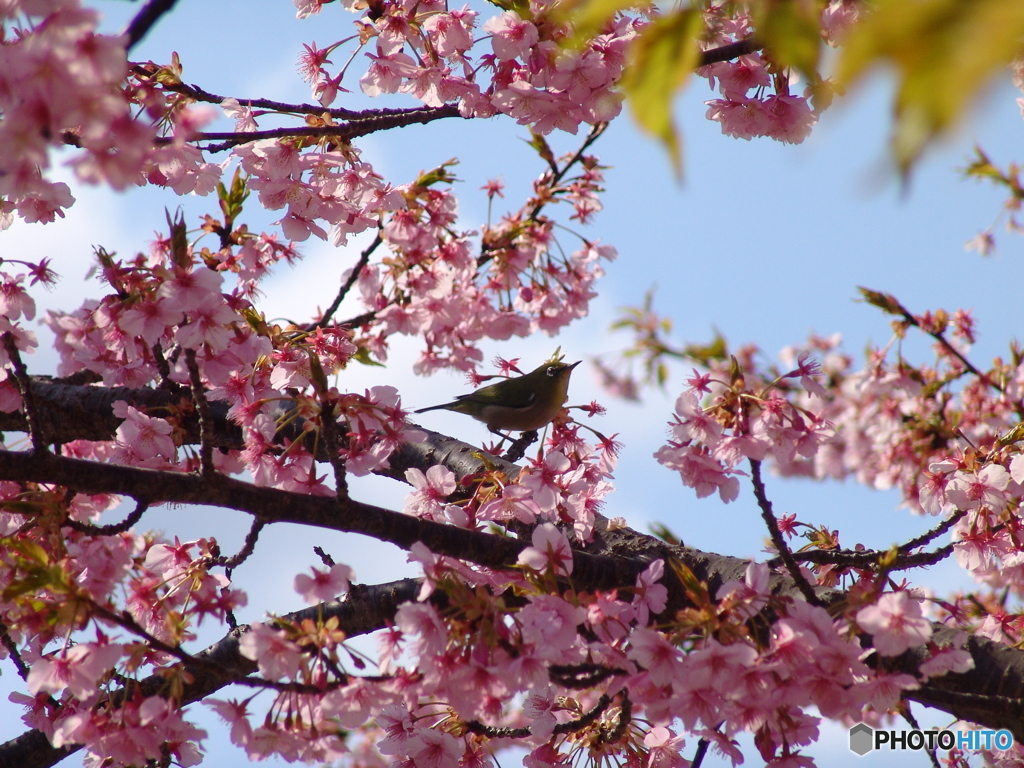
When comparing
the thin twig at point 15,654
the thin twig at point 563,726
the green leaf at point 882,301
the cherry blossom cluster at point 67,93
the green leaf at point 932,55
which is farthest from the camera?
the green leaf at point 882,301

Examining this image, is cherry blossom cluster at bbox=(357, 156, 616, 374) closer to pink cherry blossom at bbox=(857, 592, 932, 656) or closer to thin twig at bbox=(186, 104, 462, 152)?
thin twig at bbox=(186, 104, 462, 152)

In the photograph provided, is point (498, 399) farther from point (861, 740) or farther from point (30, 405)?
point (30, 405)

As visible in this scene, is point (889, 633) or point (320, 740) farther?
point (320, 740)

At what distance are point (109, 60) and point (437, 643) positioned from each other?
1.80 metres

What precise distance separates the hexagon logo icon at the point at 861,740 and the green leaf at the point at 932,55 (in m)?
4.35

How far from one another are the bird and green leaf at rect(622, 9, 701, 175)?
17.2ft

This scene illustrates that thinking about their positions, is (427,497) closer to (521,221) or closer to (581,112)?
(581,112)

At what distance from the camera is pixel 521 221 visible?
6.67m

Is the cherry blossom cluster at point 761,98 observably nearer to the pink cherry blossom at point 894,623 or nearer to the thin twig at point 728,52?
the thin twig at point 728,52

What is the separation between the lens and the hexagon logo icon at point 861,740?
4340mm

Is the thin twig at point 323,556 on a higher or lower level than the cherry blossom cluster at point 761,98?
lower

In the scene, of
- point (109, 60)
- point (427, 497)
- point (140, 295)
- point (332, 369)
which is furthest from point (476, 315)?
point (109, 60)

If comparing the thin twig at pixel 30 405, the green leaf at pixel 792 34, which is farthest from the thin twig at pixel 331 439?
the green leaf at pixel 792 34

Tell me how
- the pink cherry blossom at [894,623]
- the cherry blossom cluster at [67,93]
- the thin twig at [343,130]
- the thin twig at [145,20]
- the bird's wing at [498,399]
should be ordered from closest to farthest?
the cherry blossom cluster at [67,93], the thin twig at [145,20], the pink cherry blossom at [894,623], the thin twig at [343,130], the bird's wing at [498,399]
